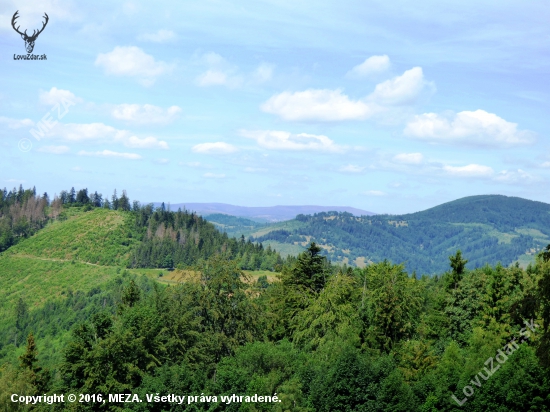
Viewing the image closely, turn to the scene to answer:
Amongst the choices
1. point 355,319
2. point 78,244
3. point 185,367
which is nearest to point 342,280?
point 355,319

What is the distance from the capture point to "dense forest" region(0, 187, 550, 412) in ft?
117

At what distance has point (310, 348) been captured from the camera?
46.9 metres

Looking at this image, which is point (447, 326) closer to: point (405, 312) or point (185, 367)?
point (405, 312)

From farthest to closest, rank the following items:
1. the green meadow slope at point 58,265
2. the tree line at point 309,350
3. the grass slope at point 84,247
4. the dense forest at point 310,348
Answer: the grass slope at point 84,247 → the green meadow slope at point 58,265 → the tree line at point 309,350 → the dense forest at point 310,348

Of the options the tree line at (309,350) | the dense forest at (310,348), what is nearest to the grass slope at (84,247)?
the dense forest at (310,348)

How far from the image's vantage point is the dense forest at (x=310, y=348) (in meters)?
35.8

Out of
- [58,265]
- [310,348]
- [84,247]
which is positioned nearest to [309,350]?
[310,348]

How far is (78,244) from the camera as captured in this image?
189750mm

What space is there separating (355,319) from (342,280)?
12.1 feet

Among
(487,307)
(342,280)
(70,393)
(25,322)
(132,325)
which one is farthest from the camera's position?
(25,322)

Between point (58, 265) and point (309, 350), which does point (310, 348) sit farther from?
point (58, 265)

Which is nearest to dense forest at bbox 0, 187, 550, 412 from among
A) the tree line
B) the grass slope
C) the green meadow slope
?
the tree line

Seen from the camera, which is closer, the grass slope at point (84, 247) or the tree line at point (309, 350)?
the tree line at point (309, 350)

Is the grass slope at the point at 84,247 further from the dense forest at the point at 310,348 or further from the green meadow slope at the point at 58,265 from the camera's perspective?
the dense forest at the point at 310,348
